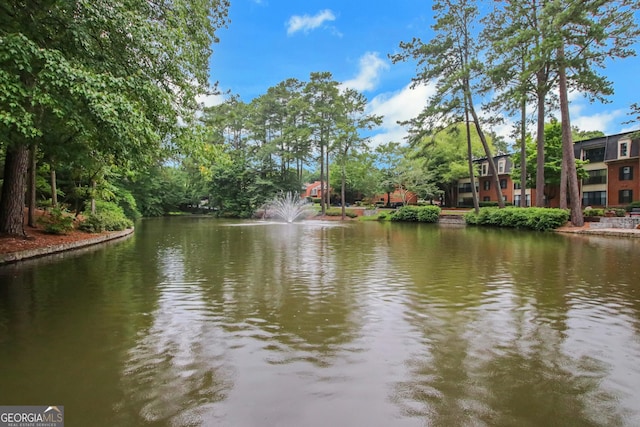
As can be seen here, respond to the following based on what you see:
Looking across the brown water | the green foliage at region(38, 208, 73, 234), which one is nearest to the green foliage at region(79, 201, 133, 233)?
the green foliage at region(38, 208, 73, 234)

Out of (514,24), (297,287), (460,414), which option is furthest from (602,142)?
(460,414)

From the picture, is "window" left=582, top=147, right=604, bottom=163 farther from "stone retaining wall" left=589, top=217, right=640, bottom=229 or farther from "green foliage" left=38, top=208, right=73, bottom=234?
"green foliage" left=38, top=208, right=73, bottom=234

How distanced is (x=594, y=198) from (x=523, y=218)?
1809 cm

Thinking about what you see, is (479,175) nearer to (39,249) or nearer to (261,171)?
(261,171)

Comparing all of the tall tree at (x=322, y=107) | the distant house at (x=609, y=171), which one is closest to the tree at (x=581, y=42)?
Answer: the distant house at (x=609, y=171)

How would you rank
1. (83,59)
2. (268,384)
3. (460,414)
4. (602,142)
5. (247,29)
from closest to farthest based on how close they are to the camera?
(460,414), (268,384), (83,59), (247,29), (602,142)

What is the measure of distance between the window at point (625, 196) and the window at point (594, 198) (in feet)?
5.13

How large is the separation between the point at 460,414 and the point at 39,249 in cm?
1173

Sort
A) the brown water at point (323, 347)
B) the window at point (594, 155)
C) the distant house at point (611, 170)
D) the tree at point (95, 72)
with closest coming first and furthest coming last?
the brown water at point (323, 347) < the tree at point (95, 72) < the distant house at point (611, 170) < the window at point (594, 155)

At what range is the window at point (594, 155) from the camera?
34062 millimetres

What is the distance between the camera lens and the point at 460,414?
9.22ft

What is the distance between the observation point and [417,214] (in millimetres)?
32500

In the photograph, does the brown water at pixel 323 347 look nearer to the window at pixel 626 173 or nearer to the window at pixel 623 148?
the window at pixel 623 148

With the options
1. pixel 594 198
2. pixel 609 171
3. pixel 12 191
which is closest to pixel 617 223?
pixel 609 171
